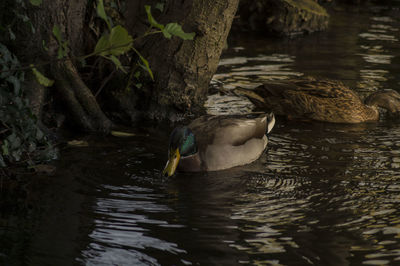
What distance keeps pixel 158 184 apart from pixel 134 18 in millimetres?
2582

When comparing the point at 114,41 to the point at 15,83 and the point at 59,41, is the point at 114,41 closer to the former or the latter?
the point at 59,41

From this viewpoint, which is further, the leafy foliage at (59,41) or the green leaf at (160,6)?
the green leaf at (160,6)

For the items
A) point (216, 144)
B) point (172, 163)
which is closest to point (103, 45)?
point (172, 163)

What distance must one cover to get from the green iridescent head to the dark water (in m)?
0.15

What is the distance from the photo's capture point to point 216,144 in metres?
5.90

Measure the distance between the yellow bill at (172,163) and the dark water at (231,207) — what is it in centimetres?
11

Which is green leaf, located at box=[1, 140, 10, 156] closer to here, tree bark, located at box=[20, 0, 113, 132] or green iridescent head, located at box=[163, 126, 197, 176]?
tree bark, located at box=[20, 0, 113, 132]

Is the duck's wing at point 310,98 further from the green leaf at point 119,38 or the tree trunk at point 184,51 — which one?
the green leaf at point 119,38

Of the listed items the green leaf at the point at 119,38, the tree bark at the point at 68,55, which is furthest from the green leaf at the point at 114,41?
the tree bark at the point at 68,55

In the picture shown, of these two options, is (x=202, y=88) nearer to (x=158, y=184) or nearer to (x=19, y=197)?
(x=158, y=184)

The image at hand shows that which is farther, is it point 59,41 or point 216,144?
point 216,144

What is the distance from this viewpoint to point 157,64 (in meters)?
7.10

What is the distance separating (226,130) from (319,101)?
2006 mm

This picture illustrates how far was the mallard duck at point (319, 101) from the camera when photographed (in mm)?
7539
